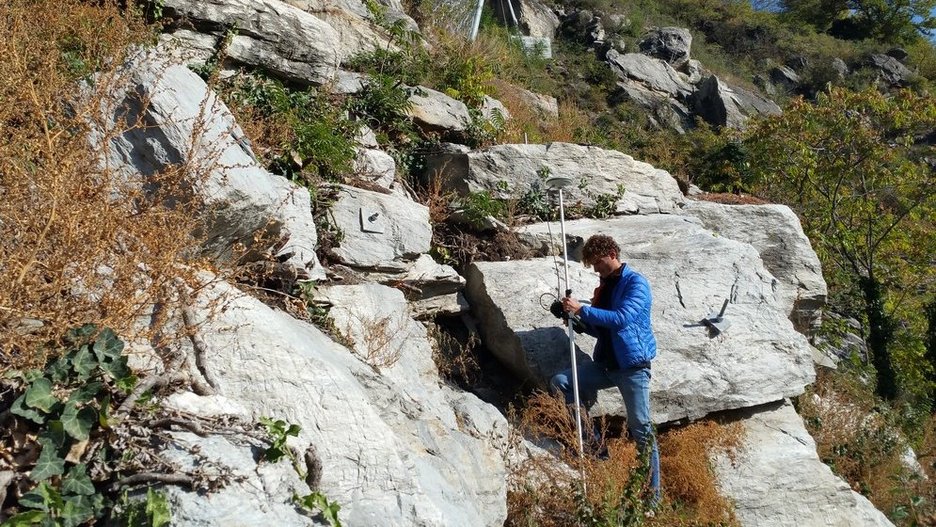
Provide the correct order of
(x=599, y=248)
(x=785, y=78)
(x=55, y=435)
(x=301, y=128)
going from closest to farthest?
(x=55, y=435)
(x=599, y=248)
(x=301, y=128)
(x=785, y=78)

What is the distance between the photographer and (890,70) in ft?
90.0

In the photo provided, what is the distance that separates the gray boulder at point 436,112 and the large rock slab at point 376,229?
2.33 metres

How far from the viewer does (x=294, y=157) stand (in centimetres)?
671

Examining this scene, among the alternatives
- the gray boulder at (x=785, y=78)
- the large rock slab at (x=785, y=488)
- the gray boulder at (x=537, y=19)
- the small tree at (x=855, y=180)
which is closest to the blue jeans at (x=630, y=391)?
the large rock slab at (x=785, y=488)

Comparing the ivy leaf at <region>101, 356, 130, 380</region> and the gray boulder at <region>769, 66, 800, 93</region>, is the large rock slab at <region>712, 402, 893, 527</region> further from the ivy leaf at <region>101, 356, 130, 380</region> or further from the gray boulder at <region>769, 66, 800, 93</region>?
the gray boulder at <region>769, 66, 800, 93</region>

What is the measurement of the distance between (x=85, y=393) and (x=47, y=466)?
0.32 meters

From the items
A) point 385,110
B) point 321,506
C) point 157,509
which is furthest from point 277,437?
point 385,110

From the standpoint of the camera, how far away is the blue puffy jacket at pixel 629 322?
5578mm

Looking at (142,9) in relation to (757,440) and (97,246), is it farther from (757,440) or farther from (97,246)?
(757,440)

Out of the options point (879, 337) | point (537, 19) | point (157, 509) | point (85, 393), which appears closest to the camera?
point (157, 509)

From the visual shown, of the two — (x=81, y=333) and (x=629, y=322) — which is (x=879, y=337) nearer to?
(x=629, y=322)

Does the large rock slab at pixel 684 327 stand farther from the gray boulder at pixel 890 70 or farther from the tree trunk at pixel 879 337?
the gray boulder at pixel 890 70

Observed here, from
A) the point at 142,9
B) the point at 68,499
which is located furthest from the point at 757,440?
the point at 142,9

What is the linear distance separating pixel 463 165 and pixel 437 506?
5.20 m
